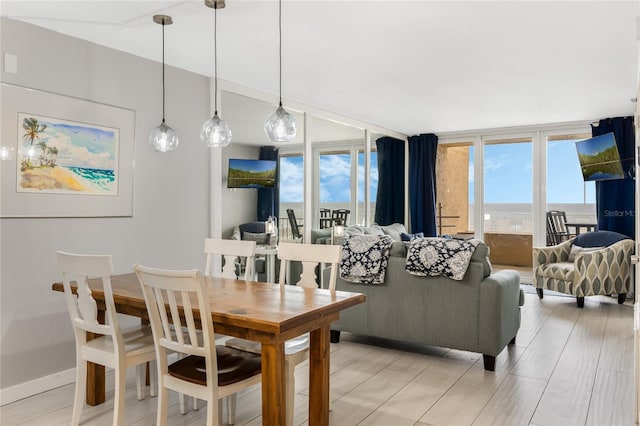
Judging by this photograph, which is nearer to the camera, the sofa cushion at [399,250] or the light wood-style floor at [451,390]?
the light wood-style floor at [451,390]

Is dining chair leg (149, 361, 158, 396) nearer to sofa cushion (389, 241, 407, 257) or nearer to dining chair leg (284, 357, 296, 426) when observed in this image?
dining chair leg (284, 357, 296, 426)

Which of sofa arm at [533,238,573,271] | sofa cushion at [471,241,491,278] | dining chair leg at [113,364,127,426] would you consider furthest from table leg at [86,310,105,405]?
sofa arm at [533,238,573,271]

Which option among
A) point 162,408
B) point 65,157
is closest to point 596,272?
point 162,408

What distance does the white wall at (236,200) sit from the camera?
14.5 ft

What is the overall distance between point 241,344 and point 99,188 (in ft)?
5.47

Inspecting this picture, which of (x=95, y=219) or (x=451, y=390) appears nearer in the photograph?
(x=451, y=390)

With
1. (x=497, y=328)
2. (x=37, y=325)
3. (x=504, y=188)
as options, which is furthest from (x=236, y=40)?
(x=504, y=188)

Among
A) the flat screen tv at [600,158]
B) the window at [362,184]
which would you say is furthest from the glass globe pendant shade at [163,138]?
the flat screen tv at [600,158]

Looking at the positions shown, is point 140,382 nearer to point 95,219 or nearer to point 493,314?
point 95,219

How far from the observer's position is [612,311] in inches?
207

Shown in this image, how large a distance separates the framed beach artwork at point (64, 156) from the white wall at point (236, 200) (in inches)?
37.3

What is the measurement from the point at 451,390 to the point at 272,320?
1684 millimetres

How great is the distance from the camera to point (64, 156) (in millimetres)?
A: 3215

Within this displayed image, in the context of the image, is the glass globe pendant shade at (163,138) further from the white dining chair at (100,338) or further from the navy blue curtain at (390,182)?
the navy blue curtain at (390,182)
